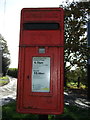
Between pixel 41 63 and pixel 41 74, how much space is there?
0.18 meters

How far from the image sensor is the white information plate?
2.74 metres

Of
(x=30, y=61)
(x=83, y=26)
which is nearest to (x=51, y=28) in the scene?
(x=30, y=61)

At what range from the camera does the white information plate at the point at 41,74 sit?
2.74 m

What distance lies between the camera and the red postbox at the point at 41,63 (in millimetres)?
2756

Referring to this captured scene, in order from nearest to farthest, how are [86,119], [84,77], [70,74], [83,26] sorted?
[86,119], [83,26], [70,74], [84,77]

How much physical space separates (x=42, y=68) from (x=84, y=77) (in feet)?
38.8

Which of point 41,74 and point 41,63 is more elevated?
point 41,63

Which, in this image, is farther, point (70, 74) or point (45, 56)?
point (70, 74)

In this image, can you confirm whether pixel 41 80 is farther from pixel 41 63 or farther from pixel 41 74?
pixel 41 63

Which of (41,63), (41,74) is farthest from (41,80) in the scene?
(41,63)

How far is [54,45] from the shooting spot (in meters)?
2.79

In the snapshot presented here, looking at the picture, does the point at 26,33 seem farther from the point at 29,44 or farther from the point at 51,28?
the point at 51,28

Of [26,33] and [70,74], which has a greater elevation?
[26,33]

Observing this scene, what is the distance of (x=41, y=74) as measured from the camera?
275 centimetres
